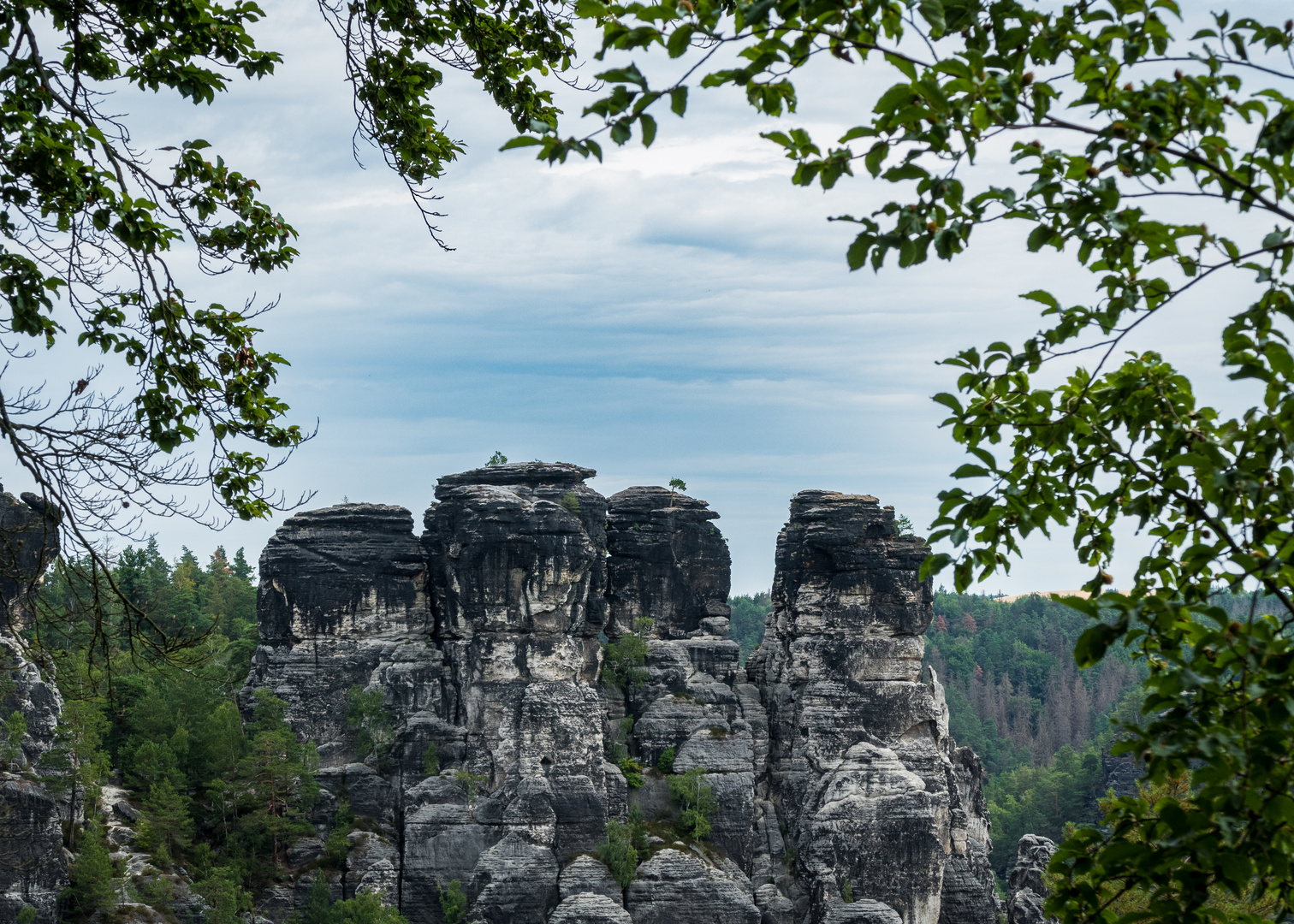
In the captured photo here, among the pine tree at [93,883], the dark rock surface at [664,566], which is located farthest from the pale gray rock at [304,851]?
the dark rock surface at [664,566]

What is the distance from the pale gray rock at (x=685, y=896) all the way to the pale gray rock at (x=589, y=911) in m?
0.97

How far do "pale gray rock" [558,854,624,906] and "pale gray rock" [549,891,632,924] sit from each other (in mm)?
395

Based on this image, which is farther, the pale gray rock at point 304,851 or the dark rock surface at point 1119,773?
the dark rock surface at point 1119,773

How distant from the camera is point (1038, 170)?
5.33 meters

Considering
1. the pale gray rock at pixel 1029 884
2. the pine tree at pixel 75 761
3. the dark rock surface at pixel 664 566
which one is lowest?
the pale gray rock at pixel 1029 884

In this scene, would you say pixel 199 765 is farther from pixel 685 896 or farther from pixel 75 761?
pixel 685 896

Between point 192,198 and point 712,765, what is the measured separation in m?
37.1

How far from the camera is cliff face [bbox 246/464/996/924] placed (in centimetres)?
4016

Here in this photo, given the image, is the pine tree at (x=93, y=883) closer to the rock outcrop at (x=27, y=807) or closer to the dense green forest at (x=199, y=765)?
the dense green forest at (x=199, y=765)

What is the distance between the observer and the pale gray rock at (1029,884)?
3894cm

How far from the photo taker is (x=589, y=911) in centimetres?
3794

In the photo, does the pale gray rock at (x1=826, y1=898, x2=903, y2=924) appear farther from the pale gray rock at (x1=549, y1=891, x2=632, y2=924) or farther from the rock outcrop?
the rock outcrop

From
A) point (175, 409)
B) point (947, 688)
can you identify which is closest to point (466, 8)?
point (175, 409)

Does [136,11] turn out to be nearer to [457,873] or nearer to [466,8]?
[466,8]
